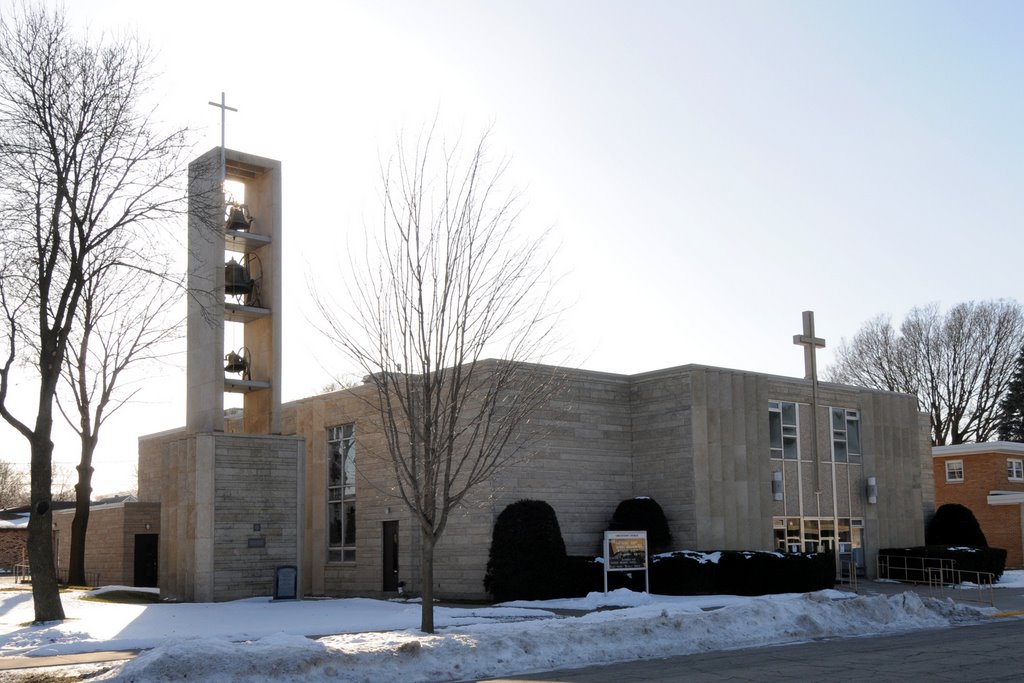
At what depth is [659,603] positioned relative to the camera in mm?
23500

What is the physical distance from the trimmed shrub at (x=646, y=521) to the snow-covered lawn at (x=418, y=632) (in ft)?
9.51

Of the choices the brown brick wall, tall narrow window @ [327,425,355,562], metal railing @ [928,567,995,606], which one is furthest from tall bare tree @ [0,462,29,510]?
metal railing @ [928,567,995,606]

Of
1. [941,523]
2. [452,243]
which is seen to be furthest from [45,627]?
[941,523]

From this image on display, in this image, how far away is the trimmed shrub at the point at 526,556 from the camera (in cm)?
2483

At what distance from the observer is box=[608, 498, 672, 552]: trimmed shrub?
2780 cm

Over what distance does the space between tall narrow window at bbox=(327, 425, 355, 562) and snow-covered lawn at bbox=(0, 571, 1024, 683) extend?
5.90 m

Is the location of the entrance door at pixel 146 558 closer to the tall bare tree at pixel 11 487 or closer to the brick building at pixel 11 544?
the brick building at pixel 11 544

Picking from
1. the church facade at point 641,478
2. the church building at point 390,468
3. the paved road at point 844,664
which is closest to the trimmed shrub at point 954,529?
the church facade at point 641,478

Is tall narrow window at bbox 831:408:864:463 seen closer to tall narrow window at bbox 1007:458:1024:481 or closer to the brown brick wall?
tall narrow window at bbox 1007:458:1024:481

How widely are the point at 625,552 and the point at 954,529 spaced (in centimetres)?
1646

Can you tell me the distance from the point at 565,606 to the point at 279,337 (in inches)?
442

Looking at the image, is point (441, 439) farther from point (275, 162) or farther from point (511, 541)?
point (275, 162)

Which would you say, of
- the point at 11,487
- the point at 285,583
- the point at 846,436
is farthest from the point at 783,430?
the point at 11,487

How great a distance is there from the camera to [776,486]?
30.5 meters
